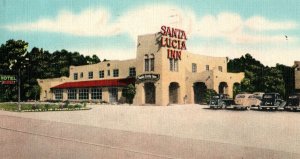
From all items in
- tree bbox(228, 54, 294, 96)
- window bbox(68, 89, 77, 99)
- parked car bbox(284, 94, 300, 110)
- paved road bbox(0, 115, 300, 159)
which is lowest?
paved road bbox(0, 115, 300, 159)

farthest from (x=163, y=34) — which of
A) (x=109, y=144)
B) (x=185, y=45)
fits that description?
(x=109, y=144)

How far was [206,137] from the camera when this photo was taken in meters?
13.7

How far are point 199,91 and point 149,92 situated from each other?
8.70 meters

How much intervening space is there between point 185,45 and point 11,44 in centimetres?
4152

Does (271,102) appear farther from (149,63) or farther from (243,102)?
(149,63)

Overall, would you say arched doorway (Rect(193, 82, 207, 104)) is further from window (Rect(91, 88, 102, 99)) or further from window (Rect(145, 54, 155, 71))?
window (Rect(91, 88, 102, 99))

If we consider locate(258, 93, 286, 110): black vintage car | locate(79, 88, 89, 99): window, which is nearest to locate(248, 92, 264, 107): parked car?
locate(258, 93, 286, 110): black vintage car

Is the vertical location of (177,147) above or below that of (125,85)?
below

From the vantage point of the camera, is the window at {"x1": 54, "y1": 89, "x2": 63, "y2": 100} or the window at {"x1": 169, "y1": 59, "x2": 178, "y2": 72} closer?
the window at {"x1": 169, "y1": 59, "x2": 178, "y2": 72}

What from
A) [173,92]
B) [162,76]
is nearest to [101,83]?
[173,92]

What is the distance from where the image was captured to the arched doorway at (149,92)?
161 ft

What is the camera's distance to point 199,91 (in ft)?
169

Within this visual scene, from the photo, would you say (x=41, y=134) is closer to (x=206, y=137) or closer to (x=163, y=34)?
(x=206, y=137)

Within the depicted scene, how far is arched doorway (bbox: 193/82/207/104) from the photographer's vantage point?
168 ft
